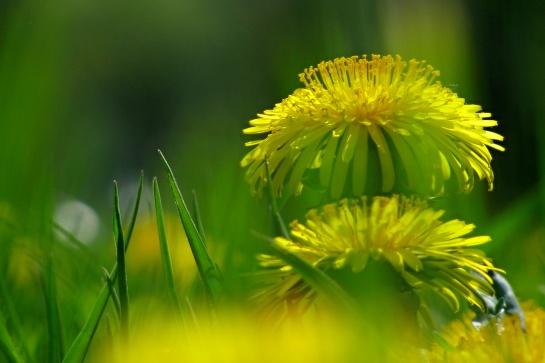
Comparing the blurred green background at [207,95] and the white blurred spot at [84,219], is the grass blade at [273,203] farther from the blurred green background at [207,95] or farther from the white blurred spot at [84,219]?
the white blurred spot at [84,219]

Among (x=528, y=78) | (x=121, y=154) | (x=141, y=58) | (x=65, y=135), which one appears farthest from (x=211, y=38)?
(x=65, y=135)

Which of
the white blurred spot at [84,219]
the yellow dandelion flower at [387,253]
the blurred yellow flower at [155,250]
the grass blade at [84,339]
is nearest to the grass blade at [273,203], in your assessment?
the yellow dandelion flower at [387,253]

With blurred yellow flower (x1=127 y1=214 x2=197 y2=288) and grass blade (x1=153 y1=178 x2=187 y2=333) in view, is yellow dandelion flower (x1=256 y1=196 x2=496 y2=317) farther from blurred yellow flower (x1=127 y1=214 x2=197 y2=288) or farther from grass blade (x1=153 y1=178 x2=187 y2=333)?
blurred yellow flower (x1=127 y1=214 x2=197 y2=288)

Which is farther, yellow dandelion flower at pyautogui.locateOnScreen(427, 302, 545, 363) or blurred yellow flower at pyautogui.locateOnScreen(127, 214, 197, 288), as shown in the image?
blurred yellow flower at pyautogui.locateOnScreen(127, 214, 197, 288)

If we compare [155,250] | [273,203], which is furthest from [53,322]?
[155,250]

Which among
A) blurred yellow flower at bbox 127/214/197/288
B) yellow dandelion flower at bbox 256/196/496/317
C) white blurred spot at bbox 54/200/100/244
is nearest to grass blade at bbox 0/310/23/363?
yellow dandelion flower at bbox 256/196/496/317

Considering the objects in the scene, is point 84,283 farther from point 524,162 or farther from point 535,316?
point 524,162
